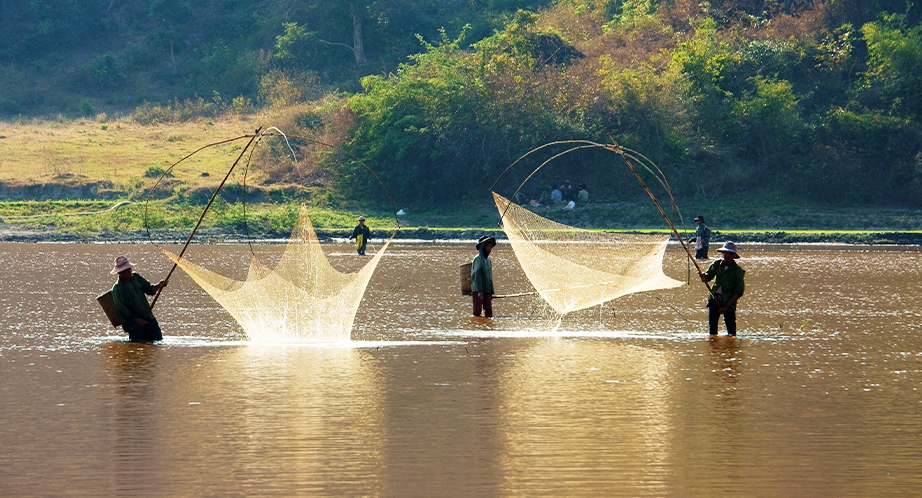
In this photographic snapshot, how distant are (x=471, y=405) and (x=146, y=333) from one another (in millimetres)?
4937

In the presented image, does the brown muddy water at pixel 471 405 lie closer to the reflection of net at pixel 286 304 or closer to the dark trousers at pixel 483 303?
the dark trousers at pixel 483 303

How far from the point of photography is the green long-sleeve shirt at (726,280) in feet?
45.1

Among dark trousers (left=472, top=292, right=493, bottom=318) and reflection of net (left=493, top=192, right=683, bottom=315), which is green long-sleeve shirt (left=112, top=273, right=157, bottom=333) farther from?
dark trousers (left=472, top=292, right=493, bottom=318)

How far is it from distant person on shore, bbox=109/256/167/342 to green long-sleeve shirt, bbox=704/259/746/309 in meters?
6.20

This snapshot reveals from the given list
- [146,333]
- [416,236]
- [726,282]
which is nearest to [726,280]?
[726,282]

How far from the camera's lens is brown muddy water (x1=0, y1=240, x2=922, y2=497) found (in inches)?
307

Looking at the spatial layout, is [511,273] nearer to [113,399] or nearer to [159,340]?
[159,340]

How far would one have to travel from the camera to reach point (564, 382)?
11109 millimetres

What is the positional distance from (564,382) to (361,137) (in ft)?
98.3

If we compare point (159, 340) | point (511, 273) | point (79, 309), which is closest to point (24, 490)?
point (159, 340)

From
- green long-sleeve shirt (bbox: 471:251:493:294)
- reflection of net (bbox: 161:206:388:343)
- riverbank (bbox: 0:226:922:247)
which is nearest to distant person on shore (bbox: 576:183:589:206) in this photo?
riverbank (bbox: 0:226:922:247)

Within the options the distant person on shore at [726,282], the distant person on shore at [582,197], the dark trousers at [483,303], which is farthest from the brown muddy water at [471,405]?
the distant person on shore at [582,197]

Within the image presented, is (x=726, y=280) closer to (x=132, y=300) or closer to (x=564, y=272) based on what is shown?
(x=564, y=272)

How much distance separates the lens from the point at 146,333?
530 inches
